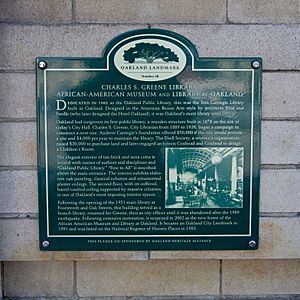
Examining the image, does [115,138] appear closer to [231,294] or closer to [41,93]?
[41,93]

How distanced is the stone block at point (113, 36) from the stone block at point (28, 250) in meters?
1.12

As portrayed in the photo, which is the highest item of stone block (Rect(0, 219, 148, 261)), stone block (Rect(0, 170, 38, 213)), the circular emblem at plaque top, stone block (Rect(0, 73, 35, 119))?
the circular emblem at plaque top

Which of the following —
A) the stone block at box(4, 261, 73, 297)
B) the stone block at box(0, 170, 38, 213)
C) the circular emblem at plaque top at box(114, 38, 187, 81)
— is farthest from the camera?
the stone block at box(4, 261, 73, 297)

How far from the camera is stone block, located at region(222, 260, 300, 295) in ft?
12.4

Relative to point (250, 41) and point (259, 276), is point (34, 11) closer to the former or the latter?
point (250, 41)

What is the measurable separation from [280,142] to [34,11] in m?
1.96

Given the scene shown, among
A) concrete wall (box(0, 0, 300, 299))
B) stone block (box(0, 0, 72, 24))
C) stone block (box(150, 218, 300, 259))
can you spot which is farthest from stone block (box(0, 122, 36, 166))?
stone block (box(150, 218, 300, 259))

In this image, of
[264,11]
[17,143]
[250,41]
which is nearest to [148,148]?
[17,143]

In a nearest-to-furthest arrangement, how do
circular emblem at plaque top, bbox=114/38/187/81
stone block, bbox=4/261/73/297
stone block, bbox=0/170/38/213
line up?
1. circular emblem at plaque top, bbox=114/38/187/81
2. stone block, bbox=0/170/38/213
3. stone block, bbox=4/261/73/297

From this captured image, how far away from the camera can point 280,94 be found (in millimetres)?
3518

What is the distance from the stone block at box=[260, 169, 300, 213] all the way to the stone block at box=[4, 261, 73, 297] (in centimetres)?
153

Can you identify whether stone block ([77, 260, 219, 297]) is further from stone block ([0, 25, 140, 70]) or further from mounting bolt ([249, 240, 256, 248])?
stone block ([0, 25, 140, 70])

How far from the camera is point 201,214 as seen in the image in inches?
141

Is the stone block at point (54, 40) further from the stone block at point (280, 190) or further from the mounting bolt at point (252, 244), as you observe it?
the mounting bolt at point (252, 244)
